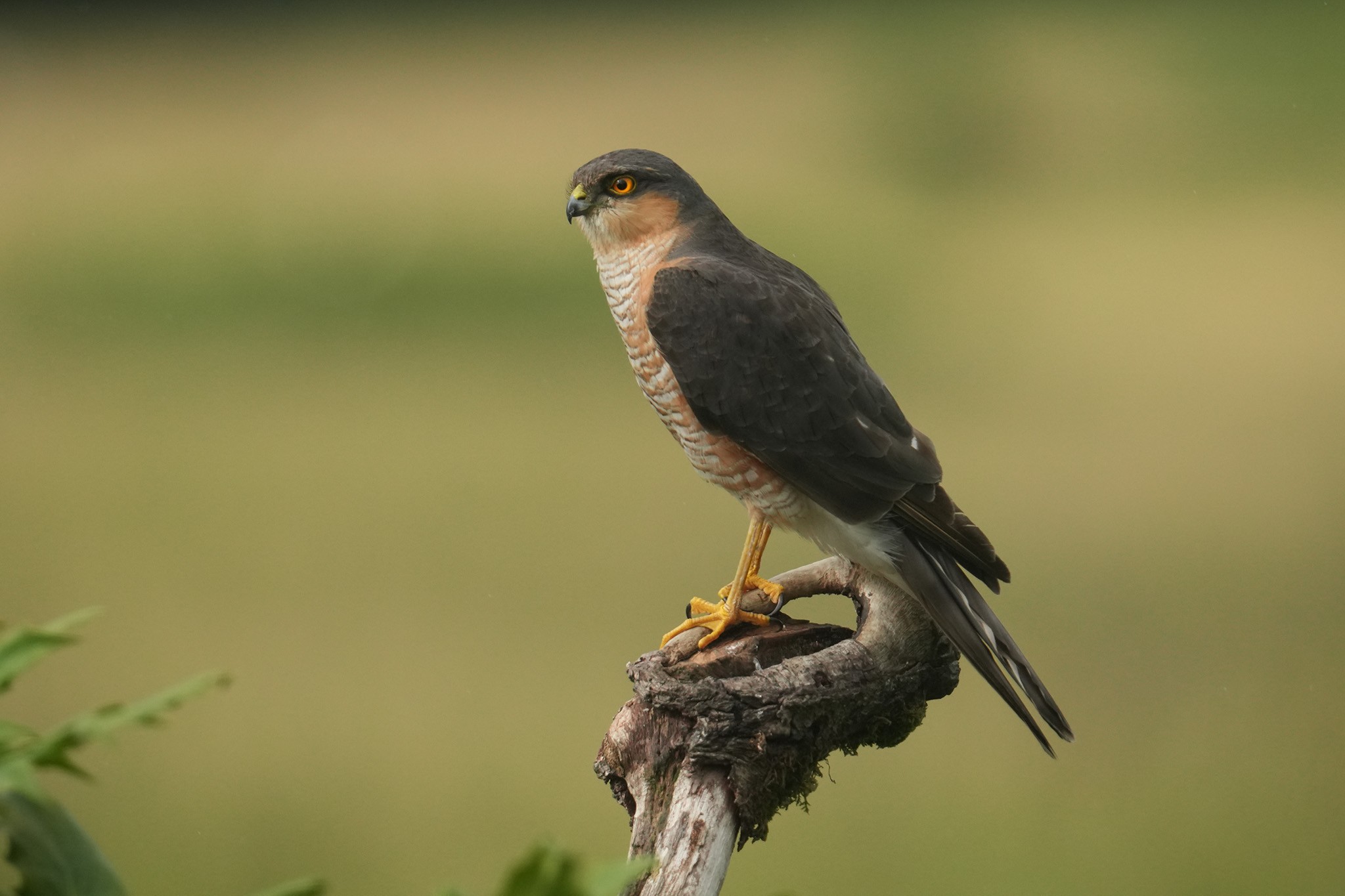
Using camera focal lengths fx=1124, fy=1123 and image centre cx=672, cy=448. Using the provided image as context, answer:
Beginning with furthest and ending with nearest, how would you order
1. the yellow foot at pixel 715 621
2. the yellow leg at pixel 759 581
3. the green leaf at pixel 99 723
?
the yellow leg at pixel 759 581, the yellow foot at pixel 715 621, the green leaf at pixel 99 723

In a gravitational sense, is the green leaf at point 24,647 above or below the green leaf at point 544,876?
above

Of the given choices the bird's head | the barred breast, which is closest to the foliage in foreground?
the barred breast

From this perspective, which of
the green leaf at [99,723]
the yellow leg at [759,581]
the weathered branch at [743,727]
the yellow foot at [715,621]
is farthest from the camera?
the yellow leg at [759,581]

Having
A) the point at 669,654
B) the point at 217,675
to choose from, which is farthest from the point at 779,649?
the point at 217,675

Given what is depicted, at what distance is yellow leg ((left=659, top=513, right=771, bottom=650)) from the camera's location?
6.44 ft

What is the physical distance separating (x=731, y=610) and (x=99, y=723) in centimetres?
147

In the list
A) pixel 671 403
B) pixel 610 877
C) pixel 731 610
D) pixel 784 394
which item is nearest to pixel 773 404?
pixel 784 394

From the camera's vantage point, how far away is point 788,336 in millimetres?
1879

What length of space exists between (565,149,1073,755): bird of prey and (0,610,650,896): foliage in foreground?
4.04 ft

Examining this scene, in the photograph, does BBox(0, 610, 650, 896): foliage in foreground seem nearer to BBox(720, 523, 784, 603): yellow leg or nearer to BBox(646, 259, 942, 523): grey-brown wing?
BBox(646, 259, 942, 523): grey-brown wing

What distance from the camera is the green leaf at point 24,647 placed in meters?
0.60

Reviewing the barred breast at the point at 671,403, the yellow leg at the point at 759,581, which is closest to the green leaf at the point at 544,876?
the barred breast at the point at 671,403

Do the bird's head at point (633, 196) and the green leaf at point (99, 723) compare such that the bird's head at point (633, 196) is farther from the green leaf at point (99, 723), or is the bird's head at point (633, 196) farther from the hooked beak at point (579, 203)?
the green leaf at point (99, 723)

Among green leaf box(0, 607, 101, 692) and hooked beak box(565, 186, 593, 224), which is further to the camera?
hooked beak box(565, 186, 593, 224)
